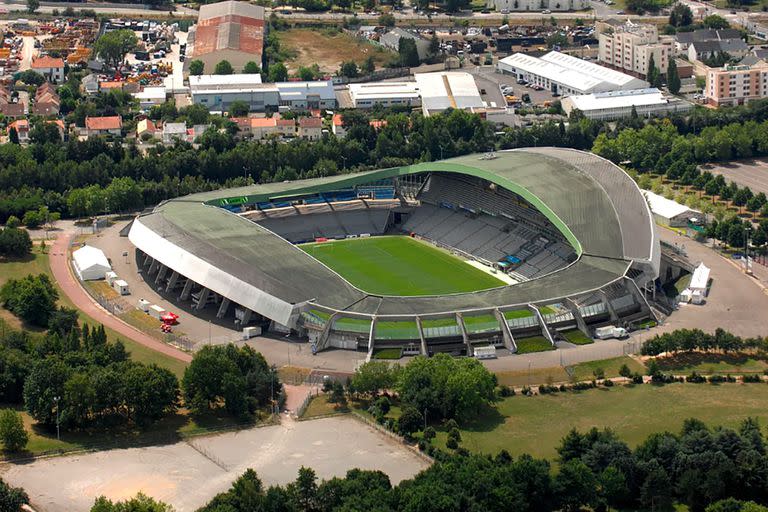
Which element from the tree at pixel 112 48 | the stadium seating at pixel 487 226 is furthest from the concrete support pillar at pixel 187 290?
the tree at pixel 112 48

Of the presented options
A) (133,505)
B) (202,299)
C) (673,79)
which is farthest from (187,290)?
(673,79)

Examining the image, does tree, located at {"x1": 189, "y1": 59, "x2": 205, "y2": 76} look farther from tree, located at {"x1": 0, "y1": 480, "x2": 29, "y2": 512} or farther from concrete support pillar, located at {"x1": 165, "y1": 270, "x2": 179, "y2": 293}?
tree, located at {"x1": 0, "y1": 480, "x2": 29, "y2": 512}

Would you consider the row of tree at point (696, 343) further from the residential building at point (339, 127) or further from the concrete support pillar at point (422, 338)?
the residential building at point (339, 127)

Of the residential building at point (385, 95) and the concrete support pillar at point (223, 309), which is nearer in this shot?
the concrete support pillar at point (223, 309)

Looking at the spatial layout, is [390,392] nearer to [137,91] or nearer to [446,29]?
[137,91]

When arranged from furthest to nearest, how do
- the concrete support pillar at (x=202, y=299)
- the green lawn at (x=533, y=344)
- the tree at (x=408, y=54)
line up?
the tree at (x=408, y=54) < the concrete support pillar at (x=202, y=299) < the green lawn at (x=533, y=344)

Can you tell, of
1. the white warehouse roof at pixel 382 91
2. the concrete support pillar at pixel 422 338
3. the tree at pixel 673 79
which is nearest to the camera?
the concrete support pillar at pixel 422 338

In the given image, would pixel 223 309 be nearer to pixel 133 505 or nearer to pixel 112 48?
pixel 133 505
